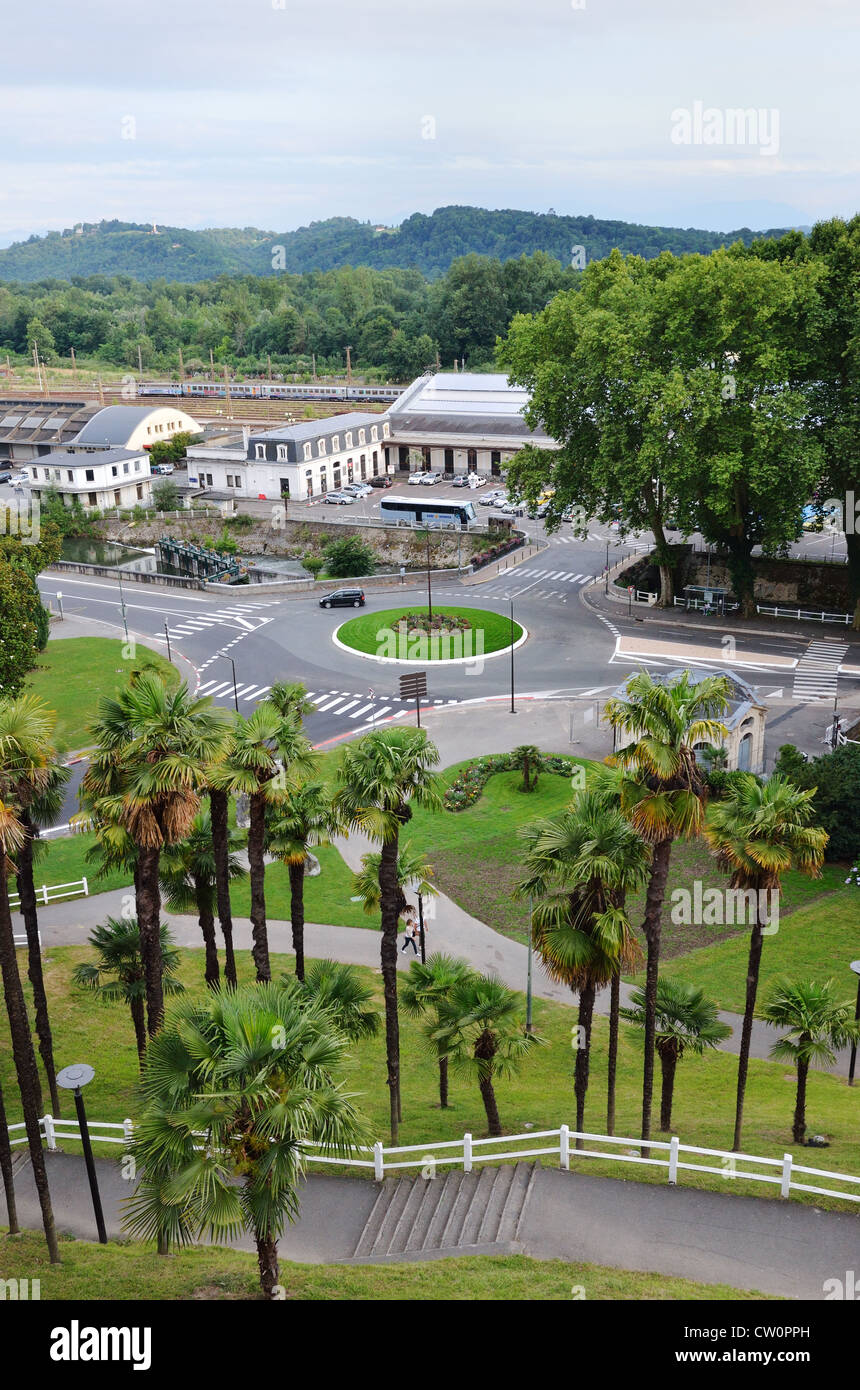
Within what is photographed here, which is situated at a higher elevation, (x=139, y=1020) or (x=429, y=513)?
(x=429, y=513)

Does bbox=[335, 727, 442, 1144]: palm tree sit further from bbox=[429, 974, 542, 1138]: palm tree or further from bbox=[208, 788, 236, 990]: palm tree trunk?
bbox=[208, 788, 236, 990]: palm tree trunk

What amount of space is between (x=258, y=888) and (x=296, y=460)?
77806 mm

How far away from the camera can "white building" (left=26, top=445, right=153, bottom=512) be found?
10469 cm

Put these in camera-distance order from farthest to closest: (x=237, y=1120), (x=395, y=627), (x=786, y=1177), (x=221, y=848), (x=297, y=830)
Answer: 1. (x=395, y=627)
2. (x=297, y=830)
3. (x=221, y=848)
4. (x=786, y=1177)
5. (x=237, y=1120)

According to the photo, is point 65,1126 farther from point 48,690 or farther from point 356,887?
point 48,690

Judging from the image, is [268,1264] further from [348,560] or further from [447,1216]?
[348,560]

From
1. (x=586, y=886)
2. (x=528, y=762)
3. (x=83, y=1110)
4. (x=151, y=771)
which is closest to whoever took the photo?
(x=83, y=1110)

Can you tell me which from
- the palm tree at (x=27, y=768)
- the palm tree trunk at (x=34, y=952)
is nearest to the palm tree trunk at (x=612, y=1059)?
the palm tree trunk at (x=34, y=952)

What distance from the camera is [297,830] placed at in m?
28.0

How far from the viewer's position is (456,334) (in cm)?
14938

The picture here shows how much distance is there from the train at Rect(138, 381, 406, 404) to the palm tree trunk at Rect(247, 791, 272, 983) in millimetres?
119200

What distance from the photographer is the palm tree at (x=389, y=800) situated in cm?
2466

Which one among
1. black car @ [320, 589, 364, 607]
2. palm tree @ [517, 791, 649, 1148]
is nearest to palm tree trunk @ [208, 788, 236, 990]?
palm tree @ [517, 791, 649, 1148]

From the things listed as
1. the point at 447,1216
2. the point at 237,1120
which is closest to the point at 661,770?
the point at 447,1216
